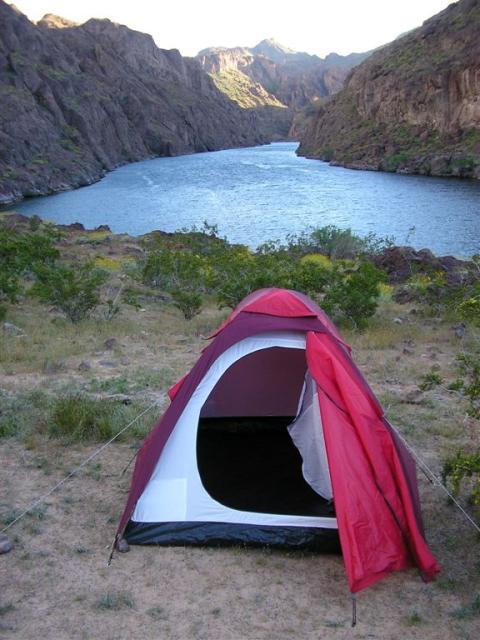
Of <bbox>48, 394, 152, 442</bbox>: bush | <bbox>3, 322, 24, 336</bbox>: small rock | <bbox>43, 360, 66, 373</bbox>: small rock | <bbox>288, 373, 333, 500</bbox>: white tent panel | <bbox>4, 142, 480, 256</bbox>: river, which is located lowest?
<bbox>4, 142, 480, 256</bbox>: river

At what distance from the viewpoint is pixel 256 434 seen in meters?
6.42

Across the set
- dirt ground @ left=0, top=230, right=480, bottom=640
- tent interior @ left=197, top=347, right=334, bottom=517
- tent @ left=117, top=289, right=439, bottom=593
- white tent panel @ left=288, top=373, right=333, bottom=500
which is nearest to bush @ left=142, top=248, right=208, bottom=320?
tent interior @ left=197, top=347, right=334, bottom=517

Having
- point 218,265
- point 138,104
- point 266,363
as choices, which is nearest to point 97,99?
point 138,104

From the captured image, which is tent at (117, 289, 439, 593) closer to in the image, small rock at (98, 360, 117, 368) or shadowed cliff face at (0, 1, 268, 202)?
small rock at (98, 360, 117, 368)

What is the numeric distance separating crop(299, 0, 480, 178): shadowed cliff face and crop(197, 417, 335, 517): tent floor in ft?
177

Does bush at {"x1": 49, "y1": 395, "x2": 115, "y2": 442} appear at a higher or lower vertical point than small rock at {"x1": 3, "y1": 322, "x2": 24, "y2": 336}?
higher

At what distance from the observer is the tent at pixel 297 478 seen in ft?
13.4

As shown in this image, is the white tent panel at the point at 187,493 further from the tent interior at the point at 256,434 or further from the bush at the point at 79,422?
the bush at the point at 79,422

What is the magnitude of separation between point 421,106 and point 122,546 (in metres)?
74.6

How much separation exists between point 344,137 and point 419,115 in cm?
1309

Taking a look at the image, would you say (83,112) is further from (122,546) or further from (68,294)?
(122,546)

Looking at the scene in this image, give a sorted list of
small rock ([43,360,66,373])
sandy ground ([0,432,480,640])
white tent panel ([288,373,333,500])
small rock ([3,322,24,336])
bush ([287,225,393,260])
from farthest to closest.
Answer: bush ([287,225,393,260]) < small rock ([3,322,24,336]) < small rock ([43,360,66,373]) < white tent panel ([288,373,333,500]) < sandy ground ([0,432,480,640])

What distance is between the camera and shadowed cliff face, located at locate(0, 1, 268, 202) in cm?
6303

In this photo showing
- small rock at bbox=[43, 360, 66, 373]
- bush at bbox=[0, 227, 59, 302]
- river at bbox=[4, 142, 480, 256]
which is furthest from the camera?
river at bbox=[4, 142, 480, 256]
